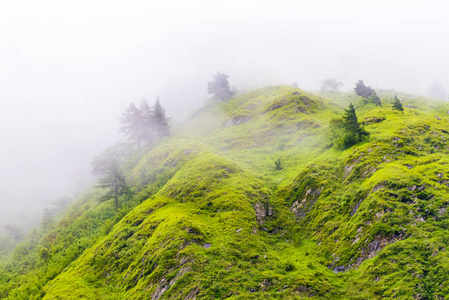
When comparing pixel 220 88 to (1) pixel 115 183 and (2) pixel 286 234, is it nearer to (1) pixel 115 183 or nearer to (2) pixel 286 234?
(1) pixel 115 183

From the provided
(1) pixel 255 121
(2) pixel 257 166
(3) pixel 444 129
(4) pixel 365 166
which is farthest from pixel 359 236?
(1) pixel 255 121

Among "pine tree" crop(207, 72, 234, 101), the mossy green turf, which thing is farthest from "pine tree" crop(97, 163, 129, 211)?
"pine tree" crop(207, 72, 234, 101)

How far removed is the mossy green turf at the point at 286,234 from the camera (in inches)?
610

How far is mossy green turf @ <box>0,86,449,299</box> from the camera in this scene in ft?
50.8

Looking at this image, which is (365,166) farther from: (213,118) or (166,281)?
(213,118)

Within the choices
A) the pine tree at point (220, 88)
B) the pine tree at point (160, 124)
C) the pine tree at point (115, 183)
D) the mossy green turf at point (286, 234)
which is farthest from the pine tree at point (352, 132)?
the pine tree at point (220, 88)

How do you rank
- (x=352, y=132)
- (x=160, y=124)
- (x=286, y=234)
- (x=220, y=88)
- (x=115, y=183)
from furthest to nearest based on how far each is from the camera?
(x=220, y=88) → (x=160, y=124) → (x=115, y=183) → (x=352, y=132) → (x=286, y=234)

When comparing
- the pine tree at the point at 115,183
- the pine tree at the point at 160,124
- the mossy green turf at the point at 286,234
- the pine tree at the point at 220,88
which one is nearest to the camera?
the mossy green turf at the point at 286,234

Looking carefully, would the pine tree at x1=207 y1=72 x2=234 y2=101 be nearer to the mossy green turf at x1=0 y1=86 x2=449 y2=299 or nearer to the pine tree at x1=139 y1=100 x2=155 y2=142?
the pine tree at x1=139 y1=100 x2=155 y2=142

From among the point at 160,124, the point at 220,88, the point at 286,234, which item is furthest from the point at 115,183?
the point at 220,88

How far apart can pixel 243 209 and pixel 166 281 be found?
380 inches

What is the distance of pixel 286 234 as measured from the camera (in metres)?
23.3

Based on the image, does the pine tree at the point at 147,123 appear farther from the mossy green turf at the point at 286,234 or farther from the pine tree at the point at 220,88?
the mossy green turf at the point at 286,234

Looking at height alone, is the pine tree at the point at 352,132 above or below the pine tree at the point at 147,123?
below
